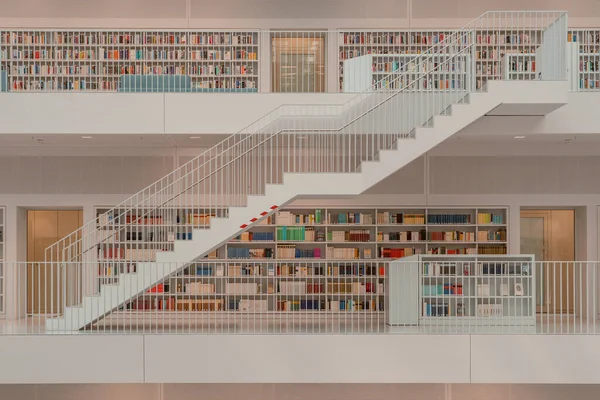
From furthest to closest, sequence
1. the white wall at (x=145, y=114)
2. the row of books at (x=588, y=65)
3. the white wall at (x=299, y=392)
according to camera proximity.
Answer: the row of books at (x=588, y=65), the white wall at (x=299, y=392), the white wall at (x=145, y=114)

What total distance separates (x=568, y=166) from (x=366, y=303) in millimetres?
3732

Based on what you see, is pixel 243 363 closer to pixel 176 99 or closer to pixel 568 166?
pixel 176 99

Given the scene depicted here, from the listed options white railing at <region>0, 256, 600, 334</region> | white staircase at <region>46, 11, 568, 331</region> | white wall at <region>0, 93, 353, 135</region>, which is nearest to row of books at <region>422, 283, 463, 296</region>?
white railing at <region>0, 256, 600, 334</region>

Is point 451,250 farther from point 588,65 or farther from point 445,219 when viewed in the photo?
point 588,65

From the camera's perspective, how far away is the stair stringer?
33.8ft

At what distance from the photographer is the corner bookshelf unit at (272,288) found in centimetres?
1318

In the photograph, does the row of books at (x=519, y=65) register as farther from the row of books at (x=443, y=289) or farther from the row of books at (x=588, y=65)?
the row of books at (x=443, y=289)

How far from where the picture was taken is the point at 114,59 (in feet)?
46.1

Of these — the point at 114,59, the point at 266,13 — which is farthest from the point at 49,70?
the point at 266,13

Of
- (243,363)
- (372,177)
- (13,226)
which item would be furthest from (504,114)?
(13,226)

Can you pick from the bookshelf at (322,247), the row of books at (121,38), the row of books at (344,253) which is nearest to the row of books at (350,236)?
the bookshelf at (322,247)

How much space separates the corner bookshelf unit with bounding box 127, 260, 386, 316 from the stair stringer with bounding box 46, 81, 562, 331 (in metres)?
2.74

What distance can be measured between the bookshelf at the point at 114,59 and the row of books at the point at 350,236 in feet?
8.96

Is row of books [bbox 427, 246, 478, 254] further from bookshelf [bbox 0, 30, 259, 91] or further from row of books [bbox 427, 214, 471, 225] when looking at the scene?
bookshelf [bbox 0, 30, 259, 91]
